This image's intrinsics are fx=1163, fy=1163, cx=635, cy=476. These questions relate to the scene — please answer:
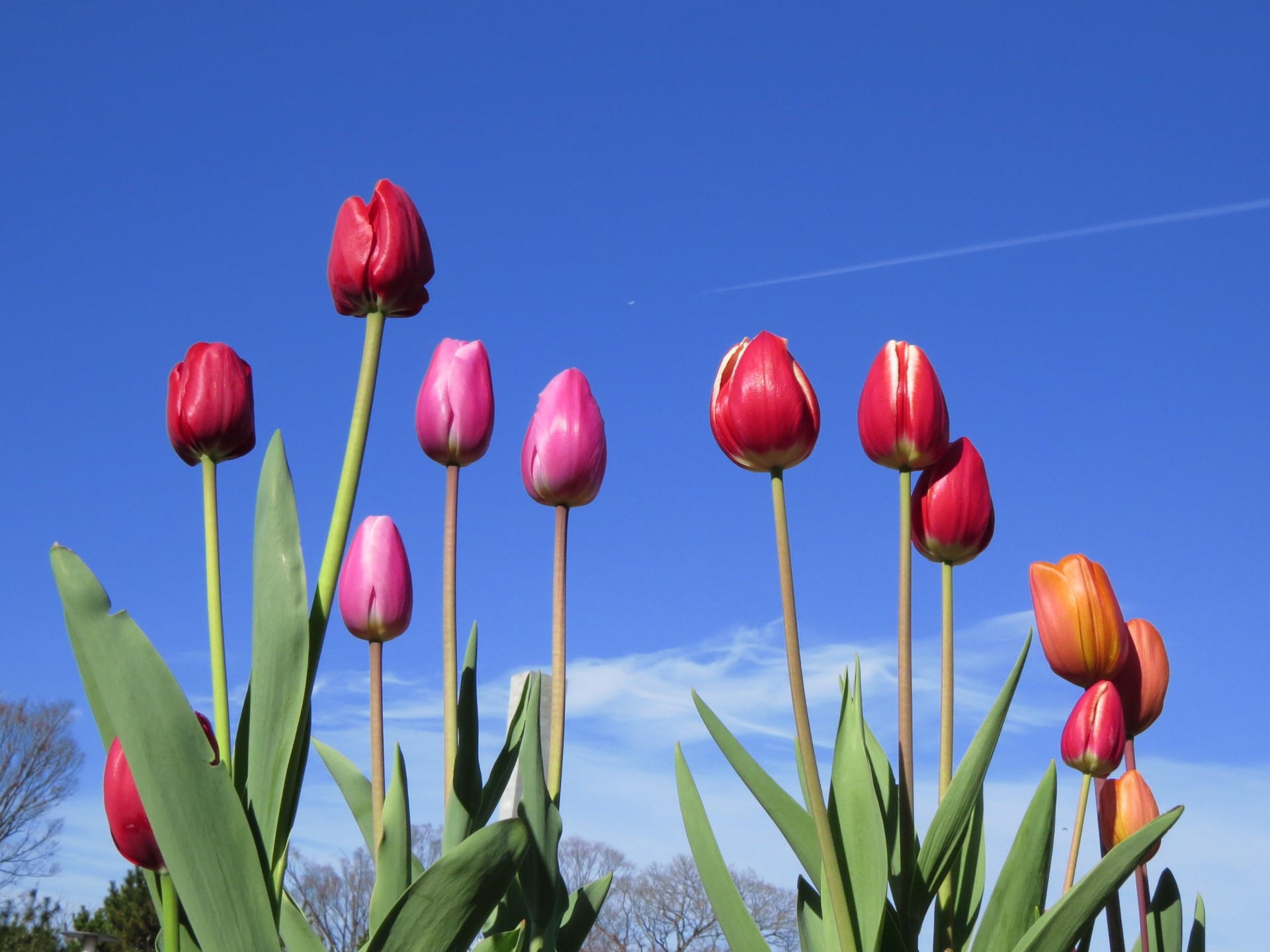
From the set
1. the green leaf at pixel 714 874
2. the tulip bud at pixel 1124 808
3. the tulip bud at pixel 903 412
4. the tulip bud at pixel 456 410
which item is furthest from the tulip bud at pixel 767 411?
the tulip bud at pixel 1124 808

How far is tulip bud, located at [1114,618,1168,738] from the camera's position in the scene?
4.50ft

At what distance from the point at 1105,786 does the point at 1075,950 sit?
20 cm

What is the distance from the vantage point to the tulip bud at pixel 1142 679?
4.50 ft

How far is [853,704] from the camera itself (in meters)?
1.21

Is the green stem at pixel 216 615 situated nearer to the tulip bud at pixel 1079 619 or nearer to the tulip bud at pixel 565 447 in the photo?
the tulip bud at pixel 565 447

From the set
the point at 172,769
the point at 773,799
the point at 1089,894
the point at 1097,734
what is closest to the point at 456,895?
the point at 172,769

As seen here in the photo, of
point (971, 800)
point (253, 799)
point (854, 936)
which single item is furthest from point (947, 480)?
point (253, 799)

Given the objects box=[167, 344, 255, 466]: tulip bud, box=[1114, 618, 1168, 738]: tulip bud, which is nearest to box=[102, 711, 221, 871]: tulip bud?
box=[167, 344, 255, 466]: tulip bud

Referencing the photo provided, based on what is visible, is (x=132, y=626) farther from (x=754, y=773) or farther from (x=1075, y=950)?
(x=1075, y=950)

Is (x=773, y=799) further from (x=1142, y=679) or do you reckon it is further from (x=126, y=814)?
(x=126, y=814)

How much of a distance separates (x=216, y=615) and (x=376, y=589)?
0.86ft

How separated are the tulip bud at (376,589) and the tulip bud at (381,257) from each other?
31 cm

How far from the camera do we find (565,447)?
4.15 ft

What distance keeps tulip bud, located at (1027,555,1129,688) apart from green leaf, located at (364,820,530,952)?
2.22ft
